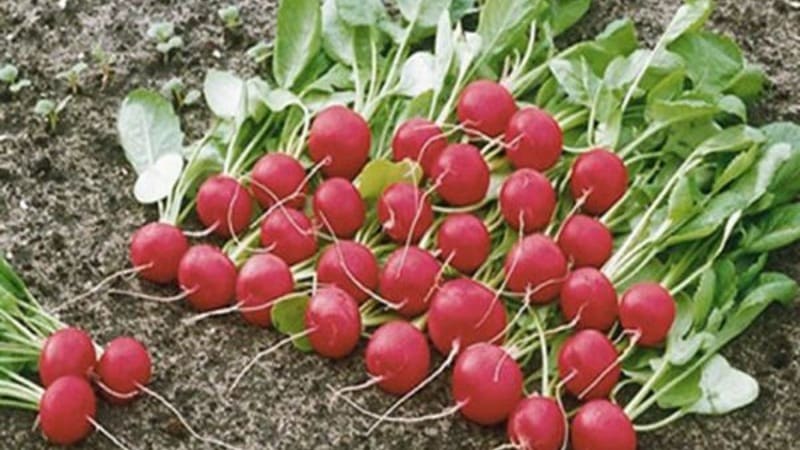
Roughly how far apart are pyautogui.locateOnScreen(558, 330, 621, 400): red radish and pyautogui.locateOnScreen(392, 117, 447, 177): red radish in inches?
11.4

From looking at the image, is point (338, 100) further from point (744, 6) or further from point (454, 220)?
point (744, 6)

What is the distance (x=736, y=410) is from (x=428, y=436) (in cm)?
34

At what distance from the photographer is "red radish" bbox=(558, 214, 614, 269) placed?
183cm

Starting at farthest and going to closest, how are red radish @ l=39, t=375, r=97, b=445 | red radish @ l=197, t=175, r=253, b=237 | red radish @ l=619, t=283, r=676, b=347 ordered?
red radish @ l=197, t=175, r=253, b=237, red radish @ l=619, t=283, r=676, b=347, red radish @ l=39, t=375, r=97, b=445

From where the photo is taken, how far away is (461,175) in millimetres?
1862

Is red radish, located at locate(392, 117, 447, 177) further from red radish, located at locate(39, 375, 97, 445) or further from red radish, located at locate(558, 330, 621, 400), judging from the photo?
red radish, located at locate(39, 375, 97, 445)

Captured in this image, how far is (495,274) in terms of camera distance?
185 centimetres

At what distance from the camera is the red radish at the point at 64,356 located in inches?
66.4

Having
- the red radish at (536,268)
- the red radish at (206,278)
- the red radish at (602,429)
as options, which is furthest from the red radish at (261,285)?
the red radish at (602,429)

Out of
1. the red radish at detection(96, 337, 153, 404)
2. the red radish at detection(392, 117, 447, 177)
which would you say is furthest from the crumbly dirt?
the red radish at detection(392, 117, 447, 177)

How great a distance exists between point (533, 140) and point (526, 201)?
0.09 m

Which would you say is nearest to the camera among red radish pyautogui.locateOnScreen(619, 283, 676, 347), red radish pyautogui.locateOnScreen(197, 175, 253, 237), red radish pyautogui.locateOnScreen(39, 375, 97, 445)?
red radish pyautogui.locateOnScreen(39, 375, 97, 445)

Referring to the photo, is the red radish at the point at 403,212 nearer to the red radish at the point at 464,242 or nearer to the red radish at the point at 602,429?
the red radish at the point at 464,242

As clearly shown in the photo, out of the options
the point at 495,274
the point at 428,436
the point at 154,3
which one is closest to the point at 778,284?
the point at 495,274
